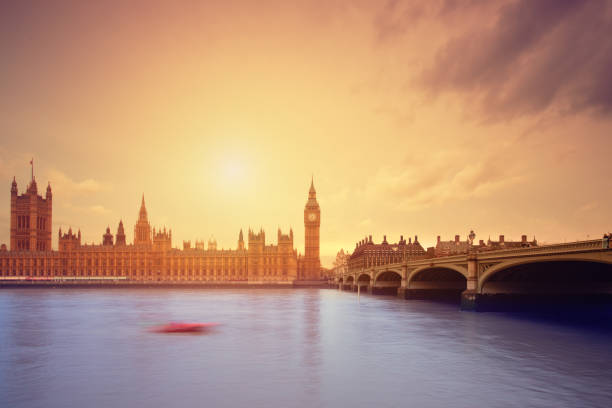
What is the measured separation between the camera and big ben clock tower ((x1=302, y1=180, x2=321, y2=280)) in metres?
182

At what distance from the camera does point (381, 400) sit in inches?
708

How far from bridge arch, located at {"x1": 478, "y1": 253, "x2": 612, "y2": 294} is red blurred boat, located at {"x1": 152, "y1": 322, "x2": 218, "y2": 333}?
77.2ft

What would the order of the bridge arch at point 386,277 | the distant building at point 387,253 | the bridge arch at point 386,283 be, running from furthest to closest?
the distant building at point 387,253 < the bridge arch at point 386,283 < the bridge arch at point 386,277

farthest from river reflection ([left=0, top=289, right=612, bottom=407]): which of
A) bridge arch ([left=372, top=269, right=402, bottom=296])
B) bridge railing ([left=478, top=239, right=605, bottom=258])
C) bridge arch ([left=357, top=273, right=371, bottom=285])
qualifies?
bridge arch ([left=357, top=273, right=371, bottom=285])

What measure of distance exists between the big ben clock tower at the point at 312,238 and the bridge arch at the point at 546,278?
431 feet

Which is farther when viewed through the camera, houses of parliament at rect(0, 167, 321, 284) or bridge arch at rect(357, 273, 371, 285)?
houses of parliament at rect(0, 167, 321, 284)

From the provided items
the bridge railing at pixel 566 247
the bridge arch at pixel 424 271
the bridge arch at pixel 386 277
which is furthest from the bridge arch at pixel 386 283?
the bridge railing at pixel 566 247

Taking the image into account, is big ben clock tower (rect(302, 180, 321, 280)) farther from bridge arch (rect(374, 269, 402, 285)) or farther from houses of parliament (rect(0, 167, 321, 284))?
bridge arch (rect(374, 269, 402, 285))

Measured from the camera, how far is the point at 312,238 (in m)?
187

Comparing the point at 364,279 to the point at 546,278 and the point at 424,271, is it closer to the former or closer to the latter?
the point at 424,271

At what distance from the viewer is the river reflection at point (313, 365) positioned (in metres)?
18.3

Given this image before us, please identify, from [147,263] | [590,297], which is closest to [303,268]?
[147,263]

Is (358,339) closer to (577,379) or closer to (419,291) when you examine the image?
(577,379)

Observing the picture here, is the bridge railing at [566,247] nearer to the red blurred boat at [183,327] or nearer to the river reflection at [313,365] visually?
the river reflection at [313,365]
